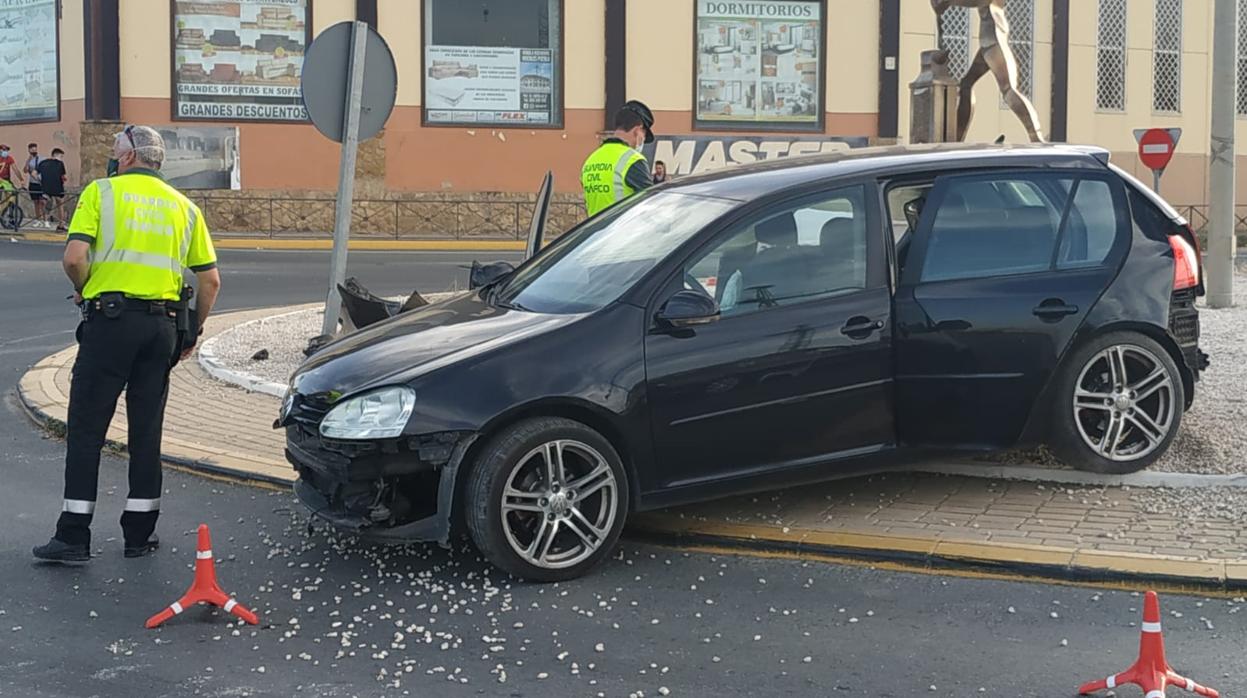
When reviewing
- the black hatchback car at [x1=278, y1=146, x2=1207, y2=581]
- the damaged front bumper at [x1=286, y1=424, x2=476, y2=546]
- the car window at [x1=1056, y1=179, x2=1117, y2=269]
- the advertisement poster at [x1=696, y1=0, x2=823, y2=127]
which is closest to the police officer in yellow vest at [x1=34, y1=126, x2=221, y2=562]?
the black hatchback car at [x1=278, y1=146, x2=1207, y2=581]

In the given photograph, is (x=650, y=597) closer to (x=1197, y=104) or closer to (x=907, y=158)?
(x=907, y=158)

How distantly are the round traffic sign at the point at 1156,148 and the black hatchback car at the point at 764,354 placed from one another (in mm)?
13286

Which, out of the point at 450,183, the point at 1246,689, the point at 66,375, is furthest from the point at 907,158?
the point at 450,183

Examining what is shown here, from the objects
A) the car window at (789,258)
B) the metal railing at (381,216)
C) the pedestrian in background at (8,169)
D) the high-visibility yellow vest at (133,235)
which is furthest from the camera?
the metal railing at (381,216)

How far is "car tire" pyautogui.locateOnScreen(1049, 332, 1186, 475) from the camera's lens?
6793 mm

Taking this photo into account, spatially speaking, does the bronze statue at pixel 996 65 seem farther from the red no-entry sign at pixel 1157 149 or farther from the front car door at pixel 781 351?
the front car door at pixel 781 351

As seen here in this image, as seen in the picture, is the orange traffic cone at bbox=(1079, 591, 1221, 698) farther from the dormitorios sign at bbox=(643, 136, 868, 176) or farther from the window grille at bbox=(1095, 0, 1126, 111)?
the window grille at bbox=(1095, 0, 1126, 111)

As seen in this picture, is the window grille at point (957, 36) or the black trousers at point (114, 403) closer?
the black trousers at point (114, 403)

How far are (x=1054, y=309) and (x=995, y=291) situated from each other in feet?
0.93

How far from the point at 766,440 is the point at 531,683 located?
1854 mm

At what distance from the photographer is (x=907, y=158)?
6.92m

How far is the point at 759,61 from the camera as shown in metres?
31.7

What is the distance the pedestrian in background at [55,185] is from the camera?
2839cm

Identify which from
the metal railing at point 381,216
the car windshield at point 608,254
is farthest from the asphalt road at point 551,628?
the metal railing at point 381,216
